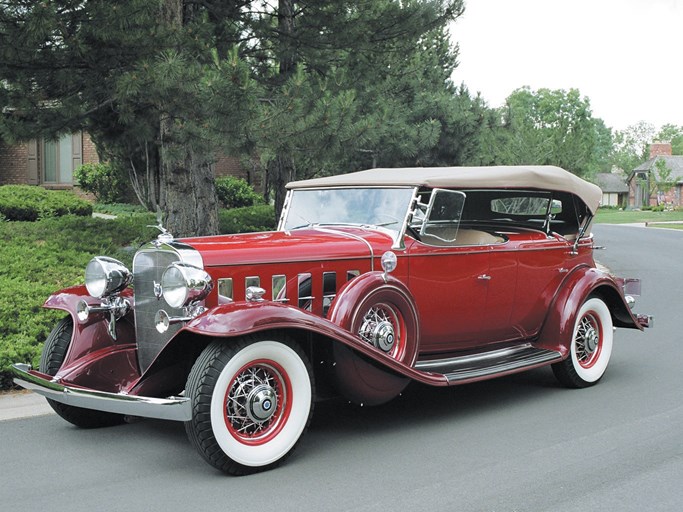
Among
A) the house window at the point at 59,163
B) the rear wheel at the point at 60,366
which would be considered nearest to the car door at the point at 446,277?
the rear wheel at the point at 60,366

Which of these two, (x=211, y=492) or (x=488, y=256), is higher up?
(x=488, y=256)

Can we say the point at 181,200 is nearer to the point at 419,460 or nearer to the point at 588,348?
the point at 588,348

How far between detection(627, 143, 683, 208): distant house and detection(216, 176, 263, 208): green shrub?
60.4 meters

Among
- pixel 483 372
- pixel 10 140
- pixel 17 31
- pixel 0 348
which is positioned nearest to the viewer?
pixel 483 372

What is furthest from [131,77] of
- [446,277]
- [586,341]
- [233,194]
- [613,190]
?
[613,190]

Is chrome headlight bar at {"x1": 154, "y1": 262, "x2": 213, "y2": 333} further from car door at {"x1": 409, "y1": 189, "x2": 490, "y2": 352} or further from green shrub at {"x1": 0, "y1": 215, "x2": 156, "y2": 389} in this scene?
green shrub at {"x1": 0, "y1": 215, "x2": 156, "y2": 389}

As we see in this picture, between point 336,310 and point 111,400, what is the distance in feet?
4.85

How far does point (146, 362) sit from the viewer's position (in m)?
5.12

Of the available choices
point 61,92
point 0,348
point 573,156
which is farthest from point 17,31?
point 573,156

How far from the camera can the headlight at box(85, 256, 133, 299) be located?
5164 millimetres

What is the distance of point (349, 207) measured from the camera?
238 inches

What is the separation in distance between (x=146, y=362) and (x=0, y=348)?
1992 mm

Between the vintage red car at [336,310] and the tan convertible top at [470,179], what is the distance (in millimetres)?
19

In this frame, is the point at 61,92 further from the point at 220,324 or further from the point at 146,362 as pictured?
the point at 220,324
